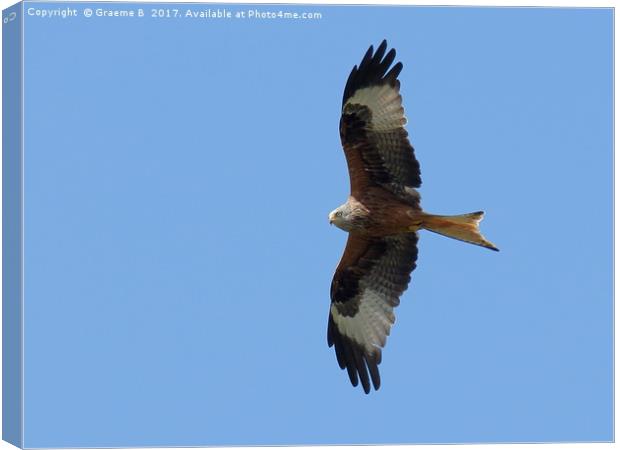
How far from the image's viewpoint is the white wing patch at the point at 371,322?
8.91 meters

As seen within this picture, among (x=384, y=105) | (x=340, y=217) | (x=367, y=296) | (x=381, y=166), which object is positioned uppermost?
(x=384, y=105)

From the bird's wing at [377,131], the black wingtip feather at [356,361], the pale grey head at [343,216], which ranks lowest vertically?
the black wingtip feather at [356,361]

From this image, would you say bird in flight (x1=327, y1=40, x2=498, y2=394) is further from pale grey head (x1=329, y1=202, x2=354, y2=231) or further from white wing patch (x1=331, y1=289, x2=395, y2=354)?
white wing patch (x1=331, y1=289, x2=395, y2=354)

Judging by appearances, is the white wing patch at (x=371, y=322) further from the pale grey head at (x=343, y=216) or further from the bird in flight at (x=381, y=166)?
the pale grey head at (x=343, y=216)

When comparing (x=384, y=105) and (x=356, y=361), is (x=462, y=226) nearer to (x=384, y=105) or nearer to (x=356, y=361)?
(x=384, y=105)

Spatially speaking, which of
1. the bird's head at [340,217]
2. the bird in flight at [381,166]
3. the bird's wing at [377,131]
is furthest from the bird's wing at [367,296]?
the bird's wing at [377,131]

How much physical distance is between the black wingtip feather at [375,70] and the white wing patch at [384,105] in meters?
0.04

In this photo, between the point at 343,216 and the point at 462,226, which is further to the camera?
the point at 343,216

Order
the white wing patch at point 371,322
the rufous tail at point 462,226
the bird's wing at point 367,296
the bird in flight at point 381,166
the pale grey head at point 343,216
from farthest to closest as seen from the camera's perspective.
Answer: the white wing patch at point 371,322 < the bird's wing at point 367,296 < the pale grey head at point 343,216 < the bird in flight at point 381,166 < the rufous tail at point 462,226

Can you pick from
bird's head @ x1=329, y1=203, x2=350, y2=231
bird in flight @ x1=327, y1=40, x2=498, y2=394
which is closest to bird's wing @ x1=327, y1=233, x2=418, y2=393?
bird in flight @ x1=327, y1=40, x2=498, y2=394

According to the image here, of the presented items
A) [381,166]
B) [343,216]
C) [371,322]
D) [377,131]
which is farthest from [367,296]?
[377,131]

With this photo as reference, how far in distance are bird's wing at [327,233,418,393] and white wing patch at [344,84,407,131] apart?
0.86 m

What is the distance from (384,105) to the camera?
824 centimetres

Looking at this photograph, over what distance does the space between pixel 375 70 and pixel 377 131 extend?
0.40 metres
